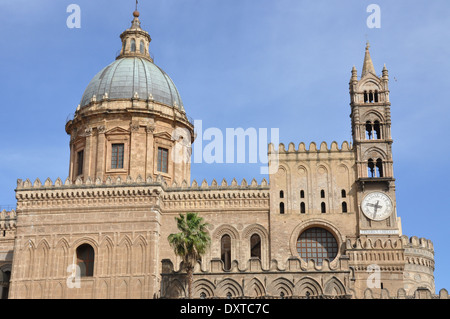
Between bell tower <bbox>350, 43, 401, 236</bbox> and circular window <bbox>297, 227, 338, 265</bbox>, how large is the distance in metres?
2.40

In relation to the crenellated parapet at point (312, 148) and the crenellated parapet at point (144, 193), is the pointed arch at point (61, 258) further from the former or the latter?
the crenellated parapet at point (312, 148)

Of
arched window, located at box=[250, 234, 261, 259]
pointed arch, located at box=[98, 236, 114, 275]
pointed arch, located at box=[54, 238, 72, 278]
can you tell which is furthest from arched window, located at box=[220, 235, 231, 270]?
pointed arch, located at box=[54, 238, 72, 278]

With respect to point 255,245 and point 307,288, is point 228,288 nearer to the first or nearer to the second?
point 307,288

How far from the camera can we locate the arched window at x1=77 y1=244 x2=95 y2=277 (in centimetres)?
4725

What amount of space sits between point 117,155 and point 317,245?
56.1 ft

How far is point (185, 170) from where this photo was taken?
56.9 m

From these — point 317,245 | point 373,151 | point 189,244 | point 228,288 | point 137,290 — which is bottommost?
point 228,288

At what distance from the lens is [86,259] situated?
156ft

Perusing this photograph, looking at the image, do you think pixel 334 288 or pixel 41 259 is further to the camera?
pixel 41 259

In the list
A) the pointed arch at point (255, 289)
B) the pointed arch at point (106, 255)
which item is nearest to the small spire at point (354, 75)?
the pointed arch at point (255, 289)

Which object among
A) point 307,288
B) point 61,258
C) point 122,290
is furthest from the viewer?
point 61,258

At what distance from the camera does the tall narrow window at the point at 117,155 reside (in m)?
54.0

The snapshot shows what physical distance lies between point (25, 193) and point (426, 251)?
31711mm

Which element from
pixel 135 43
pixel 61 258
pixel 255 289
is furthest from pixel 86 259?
pixel 135 43
